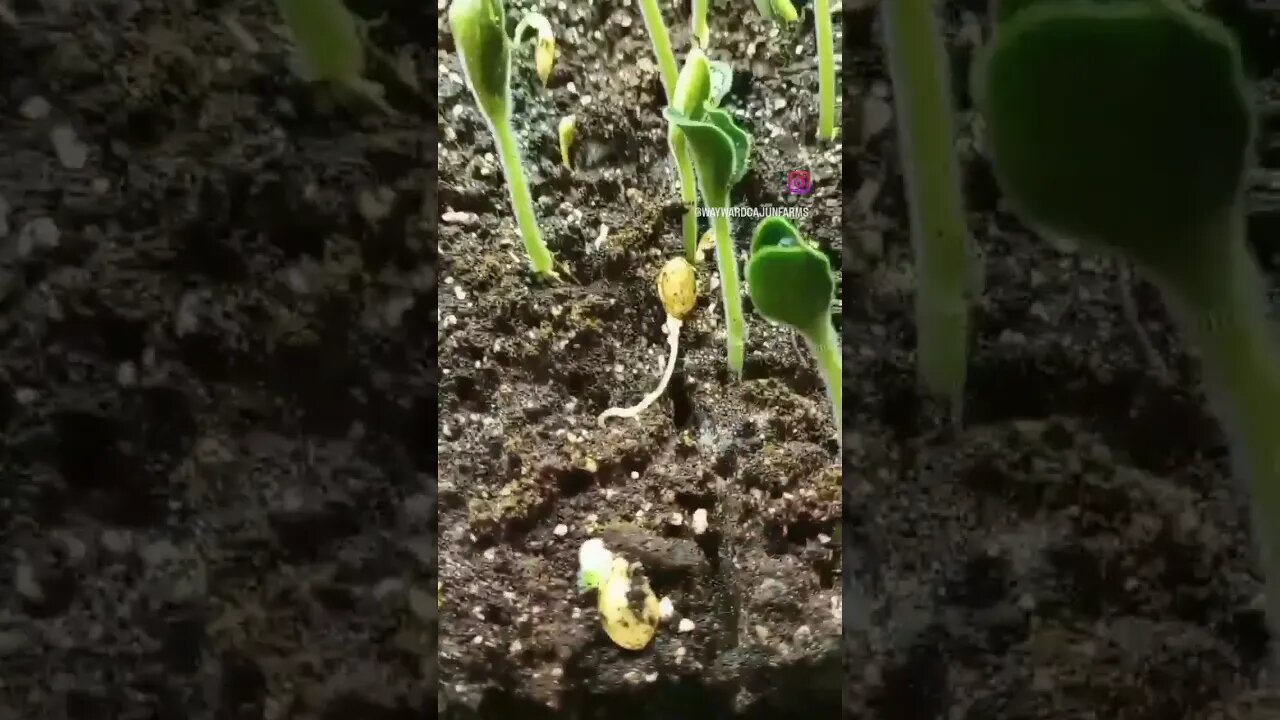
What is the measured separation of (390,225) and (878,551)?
0.43m

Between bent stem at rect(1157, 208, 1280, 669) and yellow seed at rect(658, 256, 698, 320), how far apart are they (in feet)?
1.19

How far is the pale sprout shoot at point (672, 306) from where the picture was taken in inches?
25.9

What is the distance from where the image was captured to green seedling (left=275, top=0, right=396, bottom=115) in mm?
639

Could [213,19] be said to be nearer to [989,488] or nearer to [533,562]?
[533,562]

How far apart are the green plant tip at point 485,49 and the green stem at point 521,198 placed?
0.01m

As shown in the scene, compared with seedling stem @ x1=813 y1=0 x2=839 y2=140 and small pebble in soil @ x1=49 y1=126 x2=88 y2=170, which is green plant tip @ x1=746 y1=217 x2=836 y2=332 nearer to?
seedling stem @ x1=813 y1=0 x2=839 y2=140

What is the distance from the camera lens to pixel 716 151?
→ 2.13 ft

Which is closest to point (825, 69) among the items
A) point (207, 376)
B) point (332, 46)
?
point (332, 46)

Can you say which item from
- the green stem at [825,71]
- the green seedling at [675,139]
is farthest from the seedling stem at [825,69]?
the green seedling at [675,139]

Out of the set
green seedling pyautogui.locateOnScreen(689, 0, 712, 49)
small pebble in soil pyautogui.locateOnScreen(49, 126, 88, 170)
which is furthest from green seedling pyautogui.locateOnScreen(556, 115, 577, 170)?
small pebble in soil pyautogui.locateOnScreen(49, 126, 88, 170)

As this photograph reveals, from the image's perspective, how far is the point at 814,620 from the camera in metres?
0.67

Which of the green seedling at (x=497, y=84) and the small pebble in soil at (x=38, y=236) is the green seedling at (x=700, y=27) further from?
the small pebble in soil at (x=38, y=236)

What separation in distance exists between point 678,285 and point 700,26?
19 centimetres

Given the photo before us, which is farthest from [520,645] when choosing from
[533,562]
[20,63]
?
[20,63]
